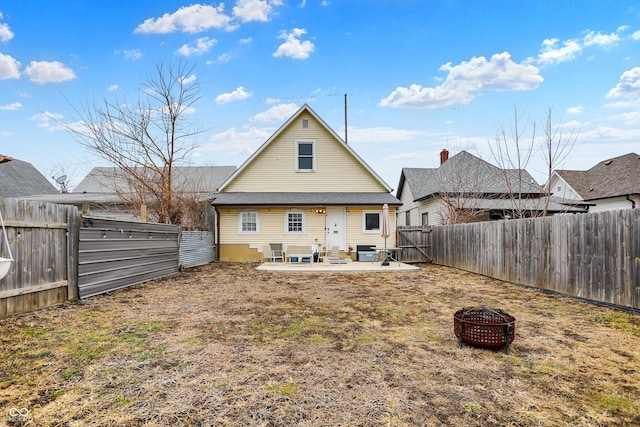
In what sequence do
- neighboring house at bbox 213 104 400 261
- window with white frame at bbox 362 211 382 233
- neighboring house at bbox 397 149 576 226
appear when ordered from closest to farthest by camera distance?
1. neighboring house at bbox 213 104 400 261
2. window with white frame at bbox 362 211 382 233
3. neighboring house at bbox 397 149 576 226

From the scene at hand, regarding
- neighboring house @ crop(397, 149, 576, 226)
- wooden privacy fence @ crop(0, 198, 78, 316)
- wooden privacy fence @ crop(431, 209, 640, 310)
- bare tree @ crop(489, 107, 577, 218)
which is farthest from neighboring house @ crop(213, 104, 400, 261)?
wooden privacy fence @ crop(0, 198, 78, 316)

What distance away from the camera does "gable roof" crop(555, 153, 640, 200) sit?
20898mm

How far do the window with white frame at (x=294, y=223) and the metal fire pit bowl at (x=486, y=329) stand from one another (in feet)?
39.1

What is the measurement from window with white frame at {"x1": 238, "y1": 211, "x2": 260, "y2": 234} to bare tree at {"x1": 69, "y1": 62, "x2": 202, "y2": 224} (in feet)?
9.28

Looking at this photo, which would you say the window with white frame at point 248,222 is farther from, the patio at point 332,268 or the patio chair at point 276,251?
the patio at point 332,268

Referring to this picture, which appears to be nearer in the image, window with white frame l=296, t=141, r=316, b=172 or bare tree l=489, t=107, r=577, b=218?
bare tree l=489, t=107, r=577, b=218

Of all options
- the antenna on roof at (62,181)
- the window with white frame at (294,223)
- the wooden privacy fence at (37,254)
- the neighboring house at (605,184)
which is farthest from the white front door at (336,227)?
the antenna on roof at (62,181)

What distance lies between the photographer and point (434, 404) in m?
2.96

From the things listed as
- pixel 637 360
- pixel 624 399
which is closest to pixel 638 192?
pixel 637 360

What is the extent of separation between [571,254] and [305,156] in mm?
11845

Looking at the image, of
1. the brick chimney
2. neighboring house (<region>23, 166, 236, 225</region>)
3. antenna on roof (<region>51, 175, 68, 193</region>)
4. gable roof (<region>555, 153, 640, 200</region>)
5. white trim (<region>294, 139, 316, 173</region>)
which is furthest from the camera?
the brick chimney

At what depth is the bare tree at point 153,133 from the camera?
1284 centimetres

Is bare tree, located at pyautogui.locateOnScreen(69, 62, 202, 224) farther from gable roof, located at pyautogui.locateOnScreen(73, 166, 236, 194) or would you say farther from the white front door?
gable roof, located at pyautogui.locateOnScreen(73, 166, 236, 194)

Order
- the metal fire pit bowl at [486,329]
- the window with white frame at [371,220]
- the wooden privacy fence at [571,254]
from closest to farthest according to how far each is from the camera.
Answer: the metal fire pit bowl at [486,329] < the wooden privacy fence at [571,254] < the window with white frame at [371,220]
